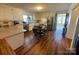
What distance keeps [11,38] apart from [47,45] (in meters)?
0.62

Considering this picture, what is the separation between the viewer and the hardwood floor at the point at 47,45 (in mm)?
1473

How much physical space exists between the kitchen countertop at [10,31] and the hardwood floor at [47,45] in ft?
0.48

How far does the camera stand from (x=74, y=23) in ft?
4.70

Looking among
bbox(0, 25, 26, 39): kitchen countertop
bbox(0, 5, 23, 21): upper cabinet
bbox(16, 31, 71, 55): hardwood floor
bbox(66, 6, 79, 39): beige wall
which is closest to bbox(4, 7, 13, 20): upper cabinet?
bbox(0, 5, 23, 21): upper cabinet

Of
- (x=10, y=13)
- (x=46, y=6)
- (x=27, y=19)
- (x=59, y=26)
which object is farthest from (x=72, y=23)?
(x=10, y=13)

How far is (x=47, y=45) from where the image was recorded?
148 centimetres

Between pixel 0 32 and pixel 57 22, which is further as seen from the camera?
pixel 57 22

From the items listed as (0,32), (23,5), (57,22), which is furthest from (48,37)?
(0,32)

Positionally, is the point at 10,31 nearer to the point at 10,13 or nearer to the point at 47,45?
the point at 10,13

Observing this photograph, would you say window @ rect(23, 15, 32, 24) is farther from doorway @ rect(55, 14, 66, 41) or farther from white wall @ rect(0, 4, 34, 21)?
doorway @ rect(55, 14, 66, 41)

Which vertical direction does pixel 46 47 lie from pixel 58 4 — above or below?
below

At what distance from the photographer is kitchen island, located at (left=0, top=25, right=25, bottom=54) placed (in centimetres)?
144

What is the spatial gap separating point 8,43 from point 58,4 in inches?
40.5

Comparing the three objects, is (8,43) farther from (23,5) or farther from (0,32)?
(23,5)
